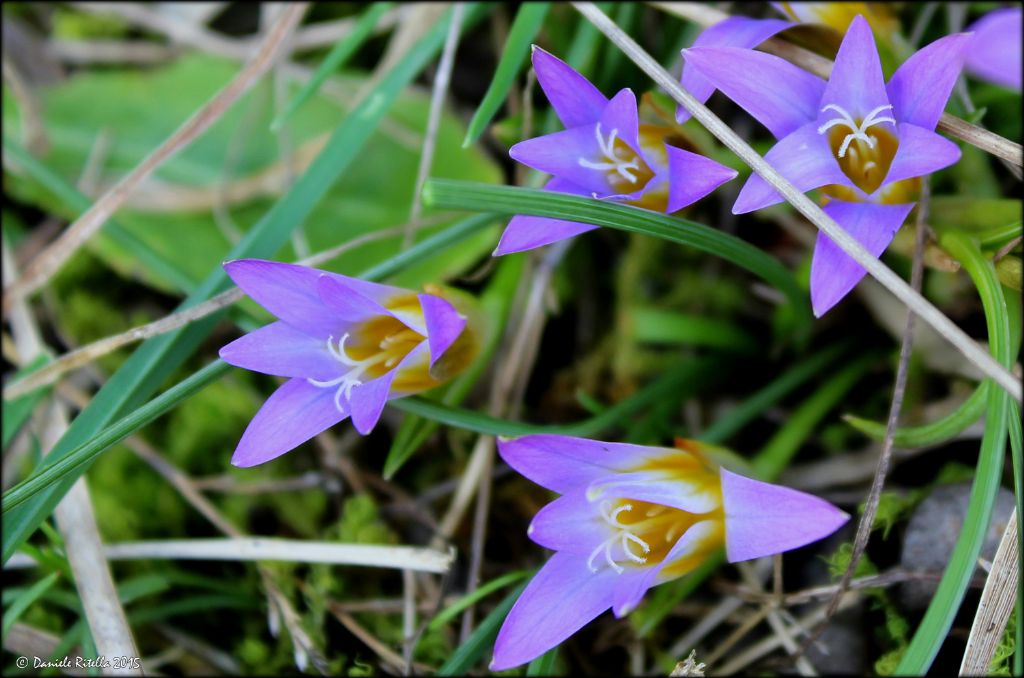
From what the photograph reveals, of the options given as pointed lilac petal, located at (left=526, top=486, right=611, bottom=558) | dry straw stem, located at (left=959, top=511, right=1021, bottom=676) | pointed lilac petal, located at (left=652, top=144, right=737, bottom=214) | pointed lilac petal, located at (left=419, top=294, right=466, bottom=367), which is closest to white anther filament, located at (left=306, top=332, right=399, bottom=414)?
pointed lilac petal, located at (left=419, top=294, right=466, bottom=367)

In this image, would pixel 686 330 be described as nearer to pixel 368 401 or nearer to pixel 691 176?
pixel 691 176

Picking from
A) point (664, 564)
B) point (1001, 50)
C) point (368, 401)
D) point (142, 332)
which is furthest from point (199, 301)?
point (1001, 50)

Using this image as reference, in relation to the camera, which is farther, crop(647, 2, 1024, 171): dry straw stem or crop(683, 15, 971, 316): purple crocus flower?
crop(647, 2, 1024, 171): dry straw stem

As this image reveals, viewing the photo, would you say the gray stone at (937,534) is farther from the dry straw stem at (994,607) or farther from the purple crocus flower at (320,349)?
the purple crocus flower at (320,349)

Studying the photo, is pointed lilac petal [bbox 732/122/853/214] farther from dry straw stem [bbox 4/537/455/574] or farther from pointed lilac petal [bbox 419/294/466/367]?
dry straw stem [bbox 4/537/455/574]

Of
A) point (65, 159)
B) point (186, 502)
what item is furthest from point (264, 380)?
point (65, 159)

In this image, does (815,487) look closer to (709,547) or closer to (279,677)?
(709,547)

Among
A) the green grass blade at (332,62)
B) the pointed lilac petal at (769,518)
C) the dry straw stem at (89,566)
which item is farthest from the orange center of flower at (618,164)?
the dry straw stem at (89,566)
